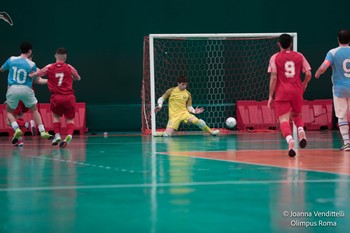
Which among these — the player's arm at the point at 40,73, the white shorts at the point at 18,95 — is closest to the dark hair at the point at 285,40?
the player's arm at the point at 40,73

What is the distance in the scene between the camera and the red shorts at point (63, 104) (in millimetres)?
14172

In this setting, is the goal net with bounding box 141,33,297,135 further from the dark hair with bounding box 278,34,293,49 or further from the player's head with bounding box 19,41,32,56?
the dark hair with bounding box 278,34,293,49

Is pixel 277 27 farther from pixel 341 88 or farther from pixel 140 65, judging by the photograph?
pixel 341 88

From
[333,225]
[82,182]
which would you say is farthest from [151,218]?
[82,182]

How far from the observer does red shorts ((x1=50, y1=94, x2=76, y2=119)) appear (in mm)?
14172

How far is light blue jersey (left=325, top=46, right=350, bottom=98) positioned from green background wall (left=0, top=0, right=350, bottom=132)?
10857 mm

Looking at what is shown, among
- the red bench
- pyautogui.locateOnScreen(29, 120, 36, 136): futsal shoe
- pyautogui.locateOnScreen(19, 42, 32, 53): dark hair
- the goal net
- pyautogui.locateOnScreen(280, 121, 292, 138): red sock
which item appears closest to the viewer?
pyautogui.locateOnScreen(280, 121, 292, 138): red sock

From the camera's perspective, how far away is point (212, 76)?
2278cm

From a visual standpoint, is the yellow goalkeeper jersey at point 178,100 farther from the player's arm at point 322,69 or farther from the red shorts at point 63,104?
the player's arm at point 322,69

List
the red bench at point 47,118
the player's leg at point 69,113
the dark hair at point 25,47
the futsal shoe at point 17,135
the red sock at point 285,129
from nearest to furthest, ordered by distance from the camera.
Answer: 1. the red sock at point 285,129
2. the player's leg at point 69,113
3. the futsal shoe at point 17,135
4. the dark hair at point 25,47
5. the red bench at point 47,118

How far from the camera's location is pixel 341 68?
484 inches

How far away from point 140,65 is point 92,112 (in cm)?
214

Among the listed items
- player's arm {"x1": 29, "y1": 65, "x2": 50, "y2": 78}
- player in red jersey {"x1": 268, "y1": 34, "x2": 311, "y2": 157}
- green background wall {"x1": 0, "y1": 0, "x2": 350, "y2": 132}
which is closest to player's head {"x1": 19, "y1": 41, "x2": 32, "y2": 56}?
player's arm {"x1": 29, "y1": 65, "x2": 50, "y2": 78}

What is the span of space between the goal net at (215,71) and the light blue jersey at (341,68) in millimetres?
9859
